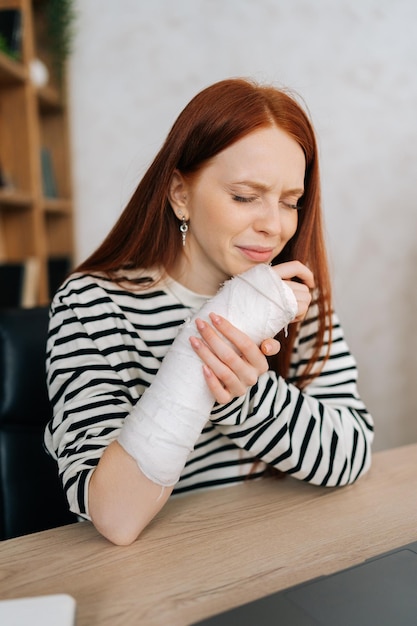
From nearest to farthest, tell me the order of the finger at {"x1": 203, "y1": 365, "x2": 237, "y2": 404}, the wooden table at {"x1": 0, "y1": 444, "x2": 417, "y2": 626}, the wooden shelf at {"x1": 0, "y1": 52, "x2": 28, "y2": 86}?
the wooden table at {"x1": 0, "y1": 444, "x2": 417, "y2": 626}, the finger at {"x1": 203, "y1": 365, "x2": 237, "y2": 404}, the wooden shelf at {"x1": 0, "y1": 52, "x2": 28, "y2": 86}

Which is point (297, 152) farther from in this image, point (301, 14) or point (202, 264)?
point (301, 14)

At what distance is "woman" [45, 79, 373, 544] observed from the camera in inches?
26.1

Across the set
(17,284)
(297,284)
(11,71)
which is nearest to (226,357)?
(297,284)

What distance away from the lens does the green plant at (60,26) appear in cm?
226

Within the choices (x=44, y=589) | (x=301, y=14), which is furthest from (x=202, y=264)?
(x=301, y=14)

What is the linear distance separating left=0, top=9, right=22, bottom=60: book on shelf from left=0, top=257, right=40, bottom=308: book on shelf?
0.76m

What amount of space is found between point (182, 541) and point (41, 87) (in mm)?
2092

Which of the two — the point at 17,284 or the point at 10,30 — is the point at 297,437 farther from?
the point at 10,30

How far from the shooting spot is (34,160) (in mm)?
2281

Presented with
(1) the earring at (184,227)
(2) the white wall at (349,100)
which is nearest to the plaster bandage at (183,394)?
(1) the earring at (184,227)

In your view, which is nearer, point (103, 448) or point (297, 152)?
point (103, 448)

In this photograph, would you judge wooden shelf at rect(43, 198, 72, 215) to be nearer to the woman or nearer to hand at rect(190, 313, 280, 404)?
the woman

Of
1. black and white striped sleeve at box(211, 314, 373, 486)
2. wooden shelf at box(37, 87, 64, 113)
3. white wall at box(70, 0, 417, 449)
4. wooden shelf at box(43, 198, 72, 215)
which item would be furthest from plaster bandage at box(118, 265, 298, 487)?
wooden shelf at box(37, 87, 64, 113)

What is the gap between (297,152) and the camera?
2.82 ft
